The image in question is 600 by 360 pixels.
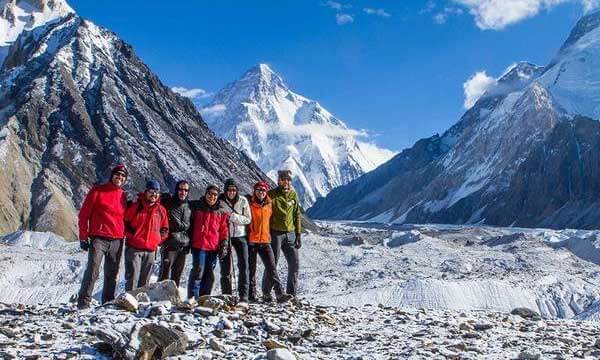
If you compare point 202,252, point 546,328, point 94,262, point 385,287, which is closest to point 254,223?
point 202,252

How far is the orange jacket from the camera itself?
46.1ft

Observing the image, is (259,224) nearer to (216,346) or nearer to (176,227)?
(176,227)

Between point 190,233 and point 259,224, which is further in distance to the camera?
point 259,224

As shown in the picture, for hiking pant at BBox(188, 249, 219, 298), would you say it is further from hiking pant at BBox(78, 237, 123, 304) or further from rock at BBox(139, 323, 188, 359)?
rock at BBox(139, 323, 188, 359)

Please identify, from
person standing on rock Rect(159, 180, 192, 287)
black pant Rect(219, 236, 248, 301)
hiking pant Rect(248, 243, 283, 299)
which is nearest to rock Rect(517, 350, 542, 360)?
hiking pant Rect(248, 243, 283, 299)

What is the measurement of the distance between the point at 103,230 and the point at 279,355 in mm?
4943

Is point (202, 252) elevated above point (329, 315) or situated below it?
above

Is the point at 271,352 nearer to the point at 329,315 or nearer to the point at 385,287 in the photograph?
the point at 329,315

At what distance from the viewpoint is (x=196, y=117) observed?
134500 mm

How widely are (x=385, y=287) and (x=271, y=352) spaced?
34804mm

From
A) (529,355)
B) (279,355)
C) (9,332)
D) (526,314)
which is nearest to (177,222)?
(9,332)

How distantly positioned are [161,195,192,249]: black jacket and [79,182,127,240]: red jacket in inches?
46.7

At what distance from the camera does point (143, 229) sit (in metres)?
12.8

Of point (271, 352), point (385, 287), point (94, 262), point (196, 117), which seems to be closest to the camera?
point (271, 352)
